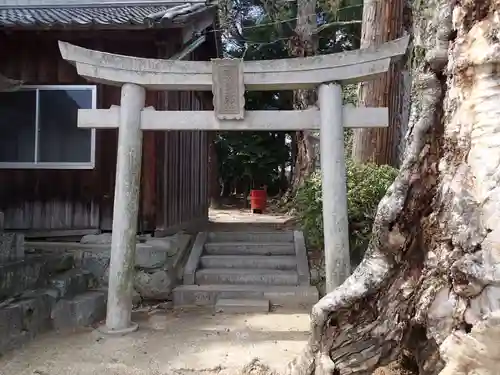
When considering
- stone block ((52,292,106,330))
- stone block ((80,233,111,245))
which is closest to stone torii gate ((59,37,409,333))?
stone block ((52,292,106,330))

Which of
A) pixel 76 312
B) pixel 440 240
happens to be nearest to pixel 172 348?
pixel 76 312

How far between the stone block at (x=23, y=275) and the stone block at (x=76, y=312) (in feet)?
1.27

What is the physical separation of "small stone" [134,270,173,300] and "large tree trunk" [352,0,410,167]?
11.9 feet

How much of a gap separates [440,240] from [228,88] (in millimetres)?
3131

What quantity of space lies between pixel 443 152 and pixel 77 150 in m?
6.02

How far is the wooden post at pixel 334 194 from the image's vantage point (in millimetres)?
5285

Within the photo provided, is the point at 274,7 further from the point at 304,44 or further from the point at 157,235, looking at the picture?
the point at 157,235

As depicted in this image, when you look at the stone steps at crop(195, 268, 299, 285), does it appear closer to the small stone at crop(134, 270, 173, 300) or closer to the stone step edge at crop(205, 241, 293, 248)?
the small stone at crop(134, 270, 173, 300)

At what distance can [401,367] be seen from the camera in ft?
12.7

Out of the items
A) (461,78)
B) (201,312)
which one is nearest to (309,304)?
(201,312)

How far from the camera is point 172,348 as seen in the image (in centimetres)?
489

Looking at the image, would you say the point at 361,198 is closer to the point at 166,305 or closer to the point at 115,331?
the point at 166,305

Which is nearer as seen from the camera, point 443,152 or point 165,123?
point 443,152

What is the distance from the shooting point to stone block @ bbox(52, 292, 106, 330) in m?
5.61
